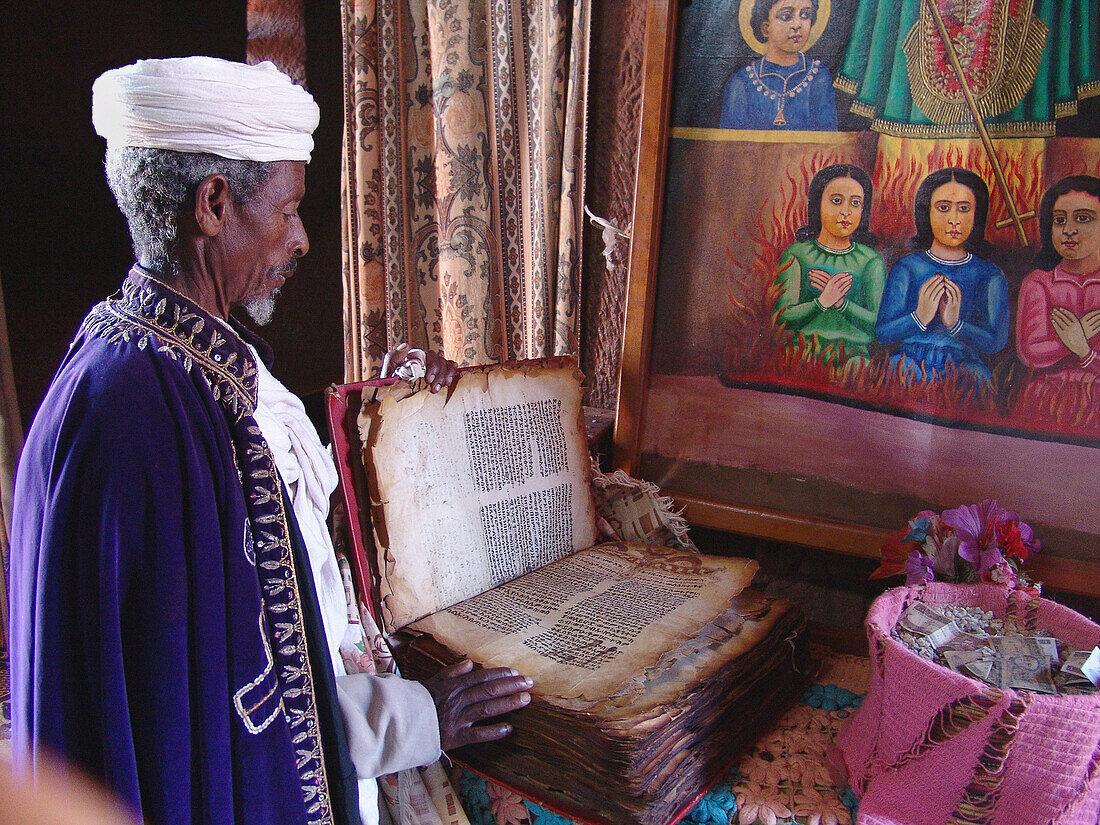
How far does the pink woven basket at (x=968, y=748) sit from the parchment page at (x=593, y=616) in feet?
0.92

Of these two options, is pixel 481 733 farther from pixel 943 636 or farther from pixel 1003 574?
pixel 1003 574

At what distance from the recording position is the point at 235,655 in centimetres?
92

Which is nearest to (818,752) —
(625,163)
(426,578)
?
(426,578)

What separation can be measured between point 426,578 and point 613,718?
0.41 metres

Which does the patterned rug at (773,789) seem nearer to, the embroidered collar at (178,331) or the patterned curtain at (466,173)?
the embroidered collar at (178,331)

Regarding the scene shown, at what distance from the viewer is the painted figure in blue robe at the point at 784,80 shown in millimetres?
1415

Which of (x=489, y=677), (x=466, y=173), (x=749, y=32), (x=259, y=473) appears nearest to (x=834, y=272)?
(x=749, y=32)

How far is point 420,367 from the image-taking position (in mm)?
1331

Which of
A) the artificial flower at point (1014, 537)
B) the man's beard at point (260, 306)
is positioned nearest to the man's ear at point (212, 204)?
the man's beard at point (260, 306)

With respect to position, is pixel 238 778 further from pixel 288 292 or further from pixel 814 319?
pixel 288 292

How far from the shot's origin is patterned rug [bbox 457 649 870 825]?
1.09 meters

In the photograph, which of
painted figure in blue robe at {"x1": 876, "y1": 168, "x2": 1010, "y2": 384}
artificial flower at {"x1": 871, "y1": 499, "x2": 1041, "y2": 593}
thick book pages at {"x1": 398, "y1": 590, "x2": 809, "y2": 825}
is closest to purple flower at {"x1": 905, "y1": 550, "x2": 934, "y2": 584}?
artificial flower at {"x1": 871, "y1": 499, "x2": 1041, "y2": 593}

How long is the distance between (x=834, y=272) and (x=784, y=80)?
345mm

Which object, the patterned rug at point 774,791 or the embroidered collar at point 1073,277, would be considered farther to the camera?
the embroidered collar at point 1073,277
